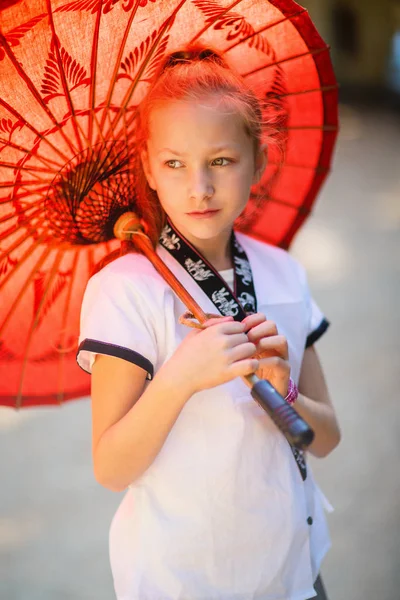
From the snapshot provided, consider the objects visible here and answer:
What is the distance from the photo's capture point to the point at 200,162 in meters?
1.23

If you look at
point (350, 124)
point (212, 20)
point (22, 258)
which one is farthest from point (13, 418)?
point (350, 124)

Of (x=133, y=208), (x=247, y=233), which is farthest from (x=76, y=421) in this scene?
(x=133, y=208)

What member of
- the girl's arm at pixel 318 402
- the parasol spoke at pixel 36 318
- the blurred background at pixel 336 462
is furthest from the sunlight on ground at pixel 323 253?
the parasol spoke at pixel 36 318

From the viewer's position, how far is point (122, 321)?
1198 mm

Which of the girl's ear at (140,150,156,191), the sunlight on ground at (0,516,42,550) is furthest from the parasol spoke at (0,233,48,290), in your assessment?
the sunlight on ground at (0,516,42,550)

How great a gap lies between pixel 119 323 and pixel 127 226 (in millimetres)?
230

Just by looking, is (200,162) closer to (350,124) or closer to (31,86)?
(31,86)

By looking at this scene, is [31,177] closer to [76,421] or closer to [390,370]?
[76,421]

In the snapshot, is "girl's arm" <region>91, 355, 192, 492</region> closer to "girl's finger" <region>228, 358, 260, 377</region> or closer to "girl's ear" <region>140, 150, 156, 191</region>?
"girl's finger" <region>228, 358, 260, 377</region>

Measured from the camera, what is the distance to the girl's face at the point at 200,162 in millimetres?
1232

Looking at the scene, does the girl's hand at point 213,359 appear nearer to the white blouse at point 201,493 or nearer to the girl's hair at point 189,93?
the white blouse at point 201,493

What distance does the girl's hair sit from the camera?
1260mm

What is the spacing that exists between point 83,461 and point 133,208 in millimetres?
1832

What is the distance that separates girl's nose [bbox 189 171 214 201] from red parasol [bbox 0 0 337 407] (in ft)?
0.58
